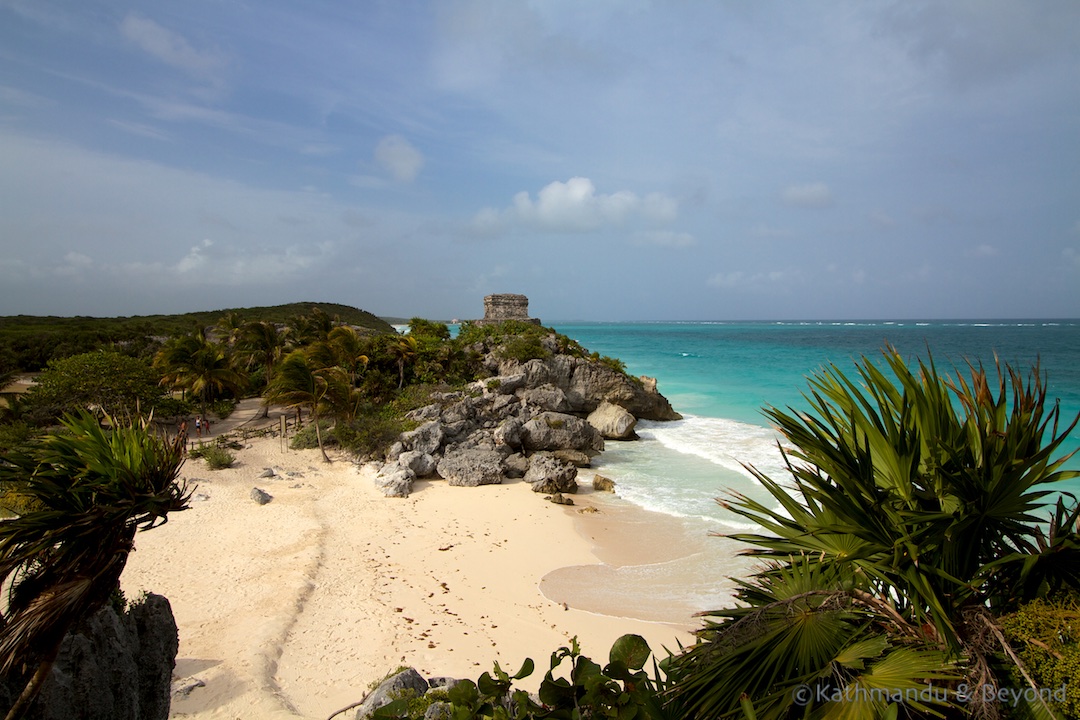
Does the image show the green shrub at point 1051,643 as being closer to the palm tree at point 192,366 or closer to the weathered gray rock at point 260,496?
the weathered gray rock at point 260,496

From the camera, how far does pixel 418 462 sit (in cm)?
1628

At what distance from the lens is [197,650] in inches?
297

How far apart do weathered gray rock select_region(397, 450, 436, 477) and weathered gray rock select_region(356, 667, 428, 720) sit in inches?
410

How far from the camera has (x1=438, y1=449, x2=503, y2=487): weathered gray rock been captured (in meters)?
15.8

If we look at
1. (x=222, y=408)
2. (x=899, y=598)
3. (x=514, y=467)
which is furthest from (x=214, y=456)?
(x=899, y=598)

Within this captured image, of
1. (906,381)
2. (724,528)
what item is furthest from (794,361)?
(906,381)

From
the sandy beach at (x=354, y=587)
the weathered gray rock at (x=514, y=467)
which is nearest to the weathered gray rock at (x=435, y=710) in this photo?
the sandy beach at (x=354, y=587)

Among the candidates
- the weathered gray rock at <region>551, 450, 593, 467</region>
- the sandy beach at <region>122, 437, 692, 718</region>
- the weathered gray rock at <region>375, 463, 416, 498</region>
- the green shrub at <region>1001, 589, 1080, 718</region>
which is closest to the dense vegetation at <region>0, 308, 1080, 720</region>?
the green shrub at <region>1001, 589, 1080, 718</region>

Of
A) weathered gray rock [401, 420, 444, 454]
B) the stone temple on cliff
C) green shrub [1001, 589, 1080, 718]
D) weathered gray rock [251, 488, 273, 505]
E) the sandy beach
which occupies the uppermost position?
the stone temple on cliff

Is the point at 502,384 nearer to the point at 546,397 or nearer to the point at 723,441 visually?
the point at 546,397

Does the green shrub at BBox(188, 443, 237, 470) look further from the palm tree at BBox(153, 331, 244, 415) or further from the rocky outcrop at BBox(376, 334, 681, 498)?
the palm tree at BBox(153, 331, 244, 415)

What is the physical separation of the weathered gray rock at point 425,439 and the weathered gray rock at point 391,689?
449 inches

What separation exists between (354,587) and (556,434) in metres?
10.4

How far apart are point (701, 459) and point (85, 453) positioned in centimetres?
1768
